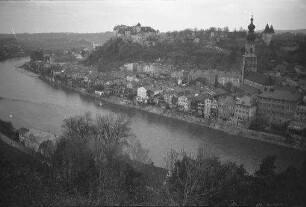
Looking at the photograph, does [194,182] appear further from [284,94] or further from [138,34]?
[138,34]

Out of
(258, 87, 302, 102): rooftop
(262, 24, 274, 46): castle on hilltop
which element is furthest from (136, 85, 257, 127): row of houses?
(262, 24, 274, 46): castle on hilltop

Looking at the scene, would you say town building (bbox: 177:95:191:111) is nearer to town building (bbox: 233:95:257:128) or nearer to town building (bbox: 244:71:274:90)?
town building (bbox: 233:95:257:128)

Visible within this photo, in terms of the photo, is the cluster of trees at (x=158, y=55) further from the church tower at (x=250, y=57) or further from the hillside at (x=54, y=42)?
the hillside at (x=54, y=42)

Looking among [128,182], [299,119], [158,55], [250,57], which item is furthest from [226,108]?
[158,55]

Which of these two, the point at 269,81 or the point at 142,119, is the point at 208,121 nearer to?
the point at 142,119

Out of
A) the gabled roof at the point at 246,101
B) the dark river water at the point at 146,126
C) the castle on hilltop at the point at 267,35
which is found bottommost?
the dark river water at the point at 146,126

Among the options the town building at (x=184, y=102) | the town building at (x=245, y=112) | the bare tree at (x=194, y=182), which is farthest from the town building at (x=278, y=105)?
the bare tree at (x=194, y=182)
